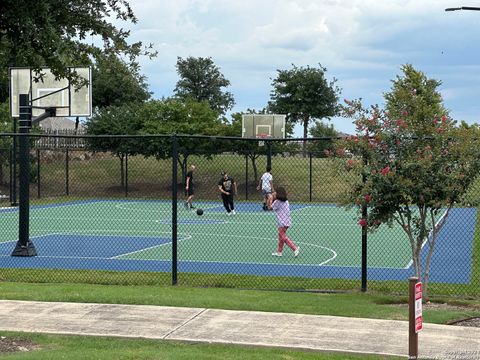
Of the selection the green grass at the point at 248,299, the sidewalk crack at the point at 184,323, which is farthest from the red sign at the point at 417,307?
the green grass at the point at 248,299

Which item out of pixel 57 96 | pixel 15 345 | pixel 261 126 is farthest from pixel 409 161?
pixel 261 126

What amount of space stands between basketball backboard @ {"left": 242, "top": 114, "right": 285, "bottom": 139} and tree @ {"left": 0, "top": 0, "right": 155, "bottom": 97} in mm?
36642

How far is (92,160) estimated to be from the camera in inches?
1606

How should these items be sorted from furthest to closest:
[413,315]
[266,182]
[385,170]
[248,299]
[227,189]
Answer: [227,189], [266,182], [248,299], [385,170], [413,315]

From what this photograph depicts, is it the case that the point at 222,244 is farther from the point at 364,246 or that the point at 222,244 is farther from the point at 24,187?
the point at 364,246

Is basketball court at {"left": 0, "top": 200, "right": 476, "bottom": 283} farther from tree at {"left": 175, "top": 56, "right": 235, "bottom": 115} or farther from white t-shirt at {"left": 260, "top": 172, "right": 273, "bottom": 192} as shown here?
tree at {"left": 175, "top": 56, "right": 235, "bottom": 115}

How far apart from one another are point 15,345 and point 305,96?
53.0 meters

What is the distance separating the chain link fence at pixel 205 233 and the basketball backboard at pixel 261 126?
2.94 meters

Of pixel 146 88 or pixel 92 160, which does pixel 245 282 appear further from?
pixel 146 88

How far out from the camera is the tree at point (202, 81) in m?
77.3

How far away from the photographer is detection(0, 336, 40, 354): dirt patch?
845cm

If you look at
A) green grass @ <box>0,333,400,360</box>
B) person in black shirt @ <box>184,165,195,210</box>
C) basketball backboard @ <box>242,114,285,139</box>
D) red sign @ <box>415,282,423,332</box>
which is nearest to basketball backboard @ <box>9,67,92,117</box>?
person in black shirt @ <box>184,165,195,210</box>

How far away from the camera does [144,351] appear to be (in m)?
8.20

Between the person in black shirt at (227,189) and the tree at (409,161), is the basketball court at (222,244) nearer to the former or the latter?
the person in black shirt at (227,189)
